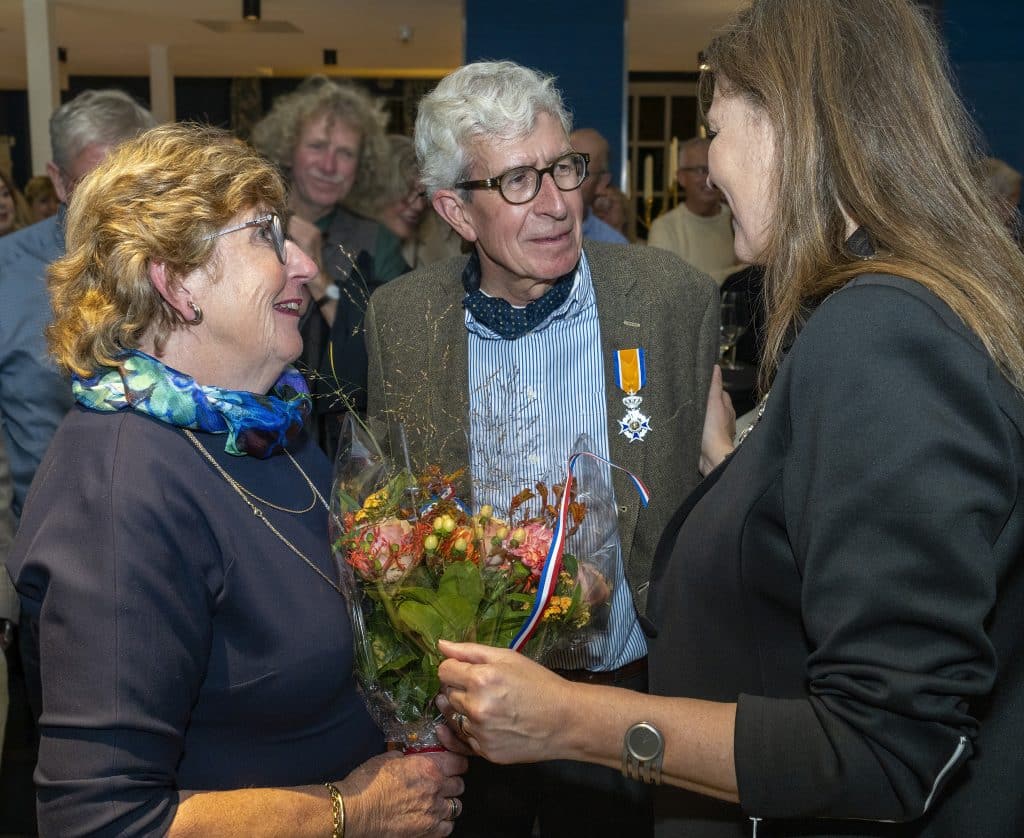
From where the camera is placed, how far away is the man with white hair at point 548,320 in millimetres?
2311

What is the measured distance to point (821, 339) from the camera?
1.12 metres

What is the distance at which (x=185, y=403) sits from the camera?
1.54m

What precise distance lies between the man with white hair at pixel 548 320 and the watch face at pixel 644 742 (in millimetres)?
966

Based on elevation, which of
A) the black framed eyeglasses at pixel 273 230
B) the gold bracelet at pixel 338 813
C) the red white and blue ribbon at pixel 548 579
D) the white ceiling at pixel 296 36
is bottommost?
the gold bracelet at pixel 338 813

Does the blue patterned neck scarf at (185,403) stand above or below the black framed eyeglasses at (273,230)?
below

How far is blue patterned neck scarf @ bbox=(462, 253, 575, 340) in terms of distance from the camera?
94.2 inches

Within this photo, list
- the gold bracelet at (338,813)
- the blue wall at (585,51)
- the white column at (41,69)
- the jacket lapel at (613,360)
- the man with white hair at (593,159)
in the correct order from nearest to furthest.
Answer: the gold bracelet at (338,813) < the jacket lapel at (613,360) < the man with white hair at (593,159) < the blue wall at (585,51) < the white column at (41,69)

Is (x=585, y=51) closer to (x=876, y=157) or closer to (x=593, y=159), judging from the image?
(x=593, y=159)

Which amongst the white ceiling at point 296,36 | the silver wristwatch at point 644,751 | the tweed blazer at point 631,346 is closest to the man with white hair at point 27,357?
the tweed blazer at point 631,346

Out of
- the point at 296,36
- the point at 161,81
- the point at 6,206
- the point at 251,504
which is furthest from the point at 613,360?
the point at 161,81

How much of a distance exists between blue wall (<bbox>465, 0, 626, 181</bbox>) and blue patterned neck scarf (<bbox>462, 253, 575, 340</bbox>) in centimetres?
646

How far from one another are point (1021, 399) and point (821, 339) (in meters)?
0.21

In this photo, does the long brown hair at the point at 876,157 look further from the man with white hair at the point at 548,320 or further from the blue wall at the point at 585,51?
the blue wall at the point at 585,51

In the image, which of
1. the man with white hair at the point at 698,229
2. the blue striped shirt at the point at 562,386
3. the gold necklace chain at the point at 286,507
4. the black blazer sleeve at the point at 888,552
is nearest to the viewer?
the black blazer sleeve at the point at 888,552
